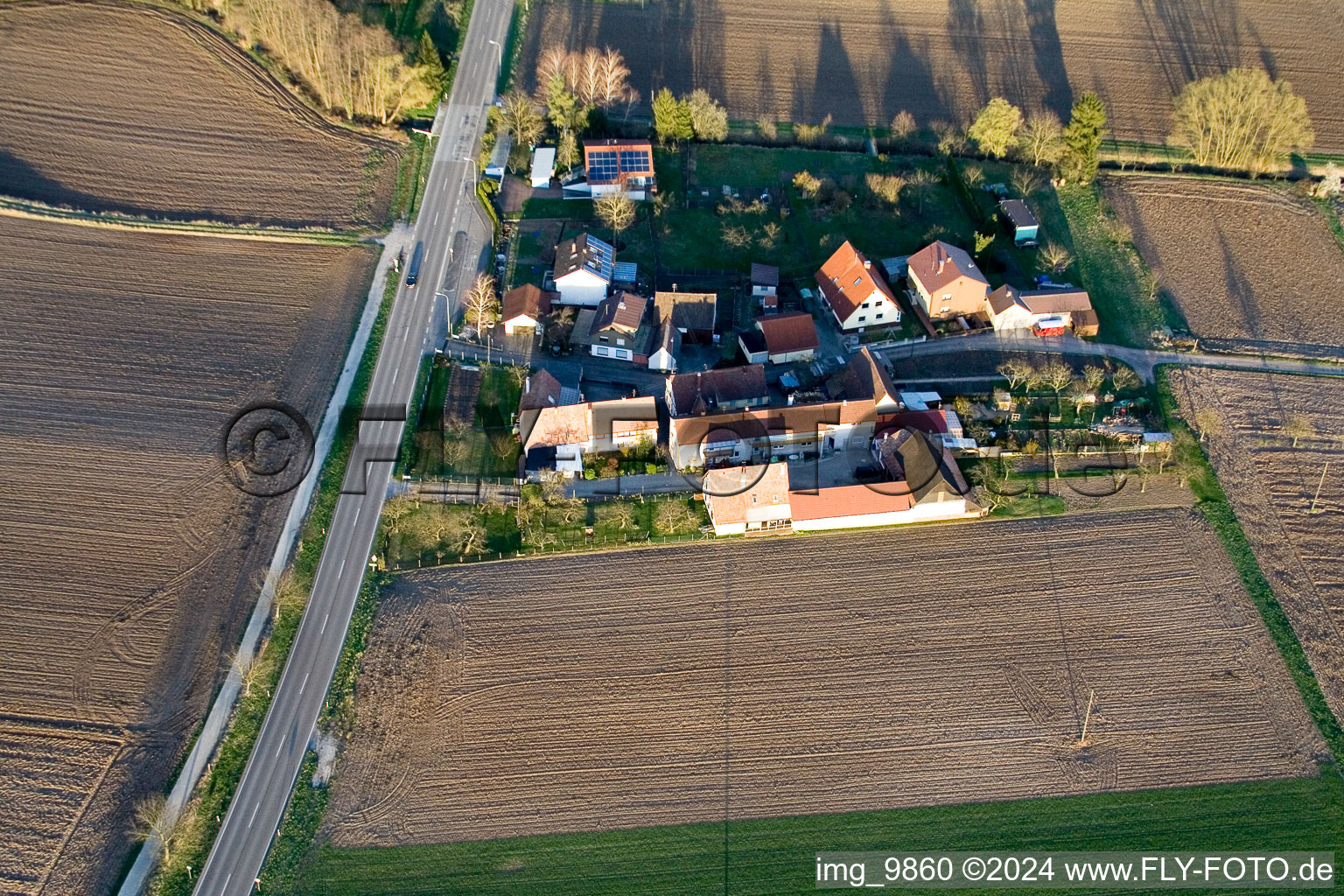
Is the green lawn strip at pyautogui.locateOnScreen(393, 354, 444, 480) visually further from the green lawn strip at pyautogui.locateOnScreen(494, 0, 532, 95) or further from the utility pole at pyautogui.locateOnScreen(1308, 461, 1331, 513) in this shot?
the utility pole at pyautogui.locateOnScreen(1308, 461, 1331, 513)

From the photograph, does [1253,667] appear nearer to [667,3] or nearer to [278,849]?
[278,849]

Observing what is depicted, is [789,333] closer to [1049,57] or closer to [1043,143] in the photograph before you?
[1043,143]

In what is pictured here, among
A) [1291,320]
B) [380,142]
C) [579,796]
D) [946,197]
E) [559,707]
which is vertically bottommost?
[579,796]

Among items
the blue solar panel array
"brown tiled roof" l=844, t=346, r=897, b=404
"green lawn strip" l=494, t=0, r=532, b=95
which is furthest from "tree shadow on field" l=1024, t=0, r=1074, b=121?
"green lawn strip" l=494, t=0, r=532, b=95

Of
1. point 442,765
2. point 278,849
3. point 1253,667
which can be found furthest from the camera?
point 1253,667

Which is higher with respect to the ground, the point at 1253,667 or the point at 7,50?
the point at 7,50

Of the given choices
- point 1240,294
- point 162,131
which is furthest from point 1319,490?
point 162,131

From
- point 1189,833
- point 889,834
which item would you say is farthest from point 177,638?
point 1189,833

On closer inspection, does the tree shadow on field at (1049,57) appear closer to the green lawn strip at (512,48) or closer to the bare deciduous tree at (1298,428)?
the bare deciduous tree at (1298,428)
